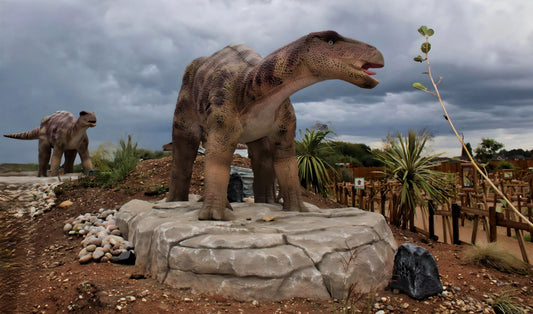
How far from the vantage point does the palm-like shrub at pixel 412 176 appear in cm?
730

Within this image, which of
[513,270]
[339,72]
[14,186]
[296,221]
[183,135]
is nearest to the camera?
[339,72]

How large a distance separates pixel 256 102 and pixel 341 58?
3.27ft

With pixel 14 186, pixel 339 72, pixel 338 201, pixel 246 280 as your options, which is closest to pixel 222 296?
pixel 246 280

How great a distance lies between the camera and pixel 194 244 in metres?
3.36

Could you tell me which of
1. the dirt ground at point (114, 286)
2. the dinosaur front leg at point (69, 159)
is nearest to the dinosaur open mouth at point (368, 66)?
the dirt ground at point (114, 286)

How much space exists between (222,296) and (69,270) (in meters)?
2.07

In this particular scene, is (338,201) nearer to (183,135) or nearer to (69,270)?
(183,135)

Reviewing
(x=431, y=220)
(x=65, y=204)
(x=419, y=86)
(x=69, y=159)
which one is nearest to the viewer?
(x=419, y=86)

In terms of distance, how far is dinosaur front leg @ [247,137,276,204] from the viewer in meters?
5.02

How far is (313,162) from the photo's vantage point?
30.5 ft

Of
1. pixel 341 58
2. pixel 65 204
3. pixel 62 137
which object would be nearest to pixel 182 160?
pixel 341 58

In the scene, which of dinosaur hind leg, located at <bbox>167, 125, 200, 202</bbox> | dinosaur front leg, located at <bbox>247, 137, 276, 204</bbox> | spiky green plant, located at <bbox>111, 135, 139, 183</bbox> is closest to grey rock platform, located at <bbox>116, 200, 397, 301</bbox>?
dinosaur front leg, located at <bbox>247, 137, 276, 204</bbox>

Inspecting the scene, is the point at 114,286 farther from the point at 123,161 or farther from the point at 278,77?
the point at 123,161

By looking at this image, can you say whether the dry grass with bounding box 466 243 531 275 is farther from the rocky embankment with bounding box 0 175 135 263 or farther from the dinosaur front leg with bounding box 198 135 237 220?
the rocky embankment with bounding box 0 175 135 263
